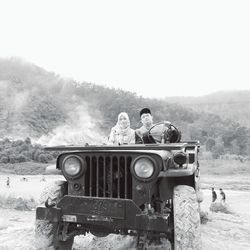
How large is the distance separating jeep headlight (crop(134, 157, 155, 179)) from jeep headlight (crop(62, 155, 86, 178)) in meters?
0.64

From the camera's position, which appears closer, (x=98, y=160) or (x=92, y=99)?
(x=98, y=160)

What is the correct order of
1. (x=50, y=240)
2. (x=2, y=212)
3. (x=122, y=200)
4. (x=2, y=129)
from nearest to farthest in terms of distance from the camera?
1. (x=122, y=200)
2. (x=50, y=240)
3. (x=2, y=212)
4. (x=2, y=129)

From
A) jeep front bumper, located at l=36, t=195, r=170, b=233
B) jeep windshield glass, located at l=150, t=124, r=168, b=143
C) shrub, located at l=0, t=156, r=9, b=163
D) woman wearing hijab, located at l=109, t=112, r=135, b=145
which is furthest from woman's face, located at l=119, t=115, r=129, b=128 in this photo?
shrub, located at l=0, t=156, r=9, b=163

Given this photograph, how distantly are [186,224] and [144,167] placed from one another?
743mm

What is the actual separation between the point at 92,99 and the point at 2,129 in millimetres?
33044

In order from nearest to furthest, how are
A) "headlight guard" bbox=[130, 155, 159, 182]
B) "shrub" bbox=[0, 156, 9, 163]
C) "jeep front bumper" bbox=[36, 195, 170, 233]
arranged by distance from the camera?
"jeep front bumper" bbox=[36, 195, 170, 233]
"headlight guard" bbox=[130, 155, 159, 182]
"shrub" bbox=[0, 156, 9, 163]

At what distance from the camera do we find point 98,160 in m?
4.34

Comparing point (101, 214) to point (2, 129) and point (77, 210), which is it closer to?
point (77, 210)

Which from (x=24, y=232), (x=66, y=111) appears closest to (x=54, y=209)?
(x=24, y=232)

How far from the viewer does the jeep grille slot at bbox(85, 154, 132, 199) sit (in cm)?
427

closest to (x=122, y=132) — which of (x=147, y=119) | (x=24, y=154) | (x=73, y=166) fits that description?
(x=147, y=119)

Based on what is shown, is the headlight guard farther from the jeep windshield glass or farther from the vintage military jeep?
the jeep windshield glass

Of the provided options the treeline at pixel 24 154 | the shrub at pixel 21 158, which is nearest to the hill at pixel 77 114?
the treeline at pixel 24 154

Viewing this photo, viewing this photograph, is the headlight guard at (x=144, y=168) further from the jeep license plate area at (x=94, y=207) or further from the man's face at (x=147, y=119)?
the man's face at (x=147, y=119)
